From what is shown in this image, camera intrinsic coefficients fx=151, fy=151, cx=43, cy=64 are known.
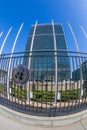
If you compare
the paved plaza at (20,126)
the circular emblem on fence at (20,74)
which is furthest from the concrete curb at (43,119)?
the circular emblem on fence at (20,74)

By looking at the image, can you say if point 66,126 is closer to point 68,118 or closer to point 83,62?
point 68,118

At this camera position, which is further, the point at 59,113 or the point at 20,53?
the point at 20,53

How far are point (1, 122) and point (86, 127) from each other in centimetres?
203

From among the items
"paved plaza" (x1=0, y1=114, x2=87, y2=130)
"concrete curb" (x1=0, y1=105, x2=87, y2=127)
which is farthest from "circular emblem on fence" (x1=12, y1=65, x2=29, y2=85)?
"paved plaza" (x1=0, y1=114, x2=87, y2=130)

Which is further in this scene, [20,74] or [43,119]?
[20,74]

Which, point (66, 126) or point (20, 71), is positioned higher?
point (20, 71)

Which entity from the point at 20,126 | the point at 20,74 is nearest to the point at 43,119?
the point at 20,126

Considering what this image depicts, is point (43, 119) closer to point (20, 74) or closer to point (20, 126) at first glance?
point (20, 126)

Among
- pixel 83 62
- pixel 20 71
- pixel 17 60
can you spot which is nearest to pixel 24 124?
pixel 20 71

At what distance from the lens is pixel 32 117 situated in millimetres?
3615

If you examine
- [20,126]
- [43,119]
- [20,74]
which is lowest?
[20,126]

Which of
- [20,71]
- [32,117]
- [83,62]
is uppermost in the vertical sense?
[83,62]

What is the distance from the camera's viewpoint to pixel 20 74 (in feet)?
13.8

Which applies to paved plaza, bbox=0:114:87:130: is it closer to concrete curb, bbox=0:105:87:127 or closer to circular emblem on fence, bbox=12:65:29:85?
concrete curb, bbox=0:105:87:127
